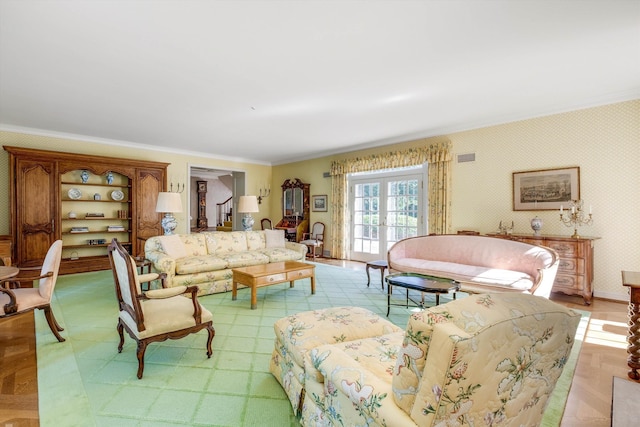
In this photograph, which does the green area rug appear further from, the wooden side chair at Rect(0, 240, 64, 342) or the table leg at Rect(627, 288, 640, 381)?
the table leg at Rect(627, 288, 640, 381)

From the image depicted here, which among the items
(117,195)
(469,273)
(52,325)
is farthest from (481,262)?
(117,195)

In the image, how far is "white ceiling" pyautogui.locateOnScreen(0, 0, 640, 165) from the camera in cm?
222

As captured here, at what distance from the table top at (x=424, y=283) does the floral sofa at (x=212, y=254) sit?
7.62ft

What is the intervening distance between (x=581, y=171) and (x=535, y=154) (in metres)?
0.61

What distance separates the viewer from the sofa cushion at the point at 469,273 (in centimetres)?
353

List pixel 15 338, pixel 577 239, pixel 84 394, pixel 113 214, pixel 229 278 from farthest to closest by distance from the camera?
pixel 113 214 < pixel 229 278 < pixel 577 239 < pixel 15 338 < pixel 84 394

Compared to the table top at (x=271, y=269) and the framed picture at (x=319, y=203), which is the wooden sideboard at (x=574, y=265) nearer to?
the table top at (x=271, y=269)

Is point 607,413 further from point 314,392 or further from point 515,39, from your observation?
point 515,39

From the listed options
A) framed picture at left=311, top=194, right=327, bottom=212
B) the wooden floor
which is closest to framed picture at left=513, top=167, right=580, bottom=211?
the wooden floor

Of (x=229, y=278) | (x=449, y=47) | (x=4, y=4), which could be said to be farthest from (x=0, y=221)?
(x=449, y=47)

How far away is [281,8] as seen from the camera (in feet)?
7.09

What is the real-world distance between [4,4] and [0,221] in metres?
4.96

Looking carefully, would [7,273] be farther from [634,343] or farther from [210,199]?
[210,199]

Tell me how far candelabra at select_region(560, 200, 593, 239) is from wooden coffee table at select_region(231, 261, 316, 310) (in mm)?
3647
